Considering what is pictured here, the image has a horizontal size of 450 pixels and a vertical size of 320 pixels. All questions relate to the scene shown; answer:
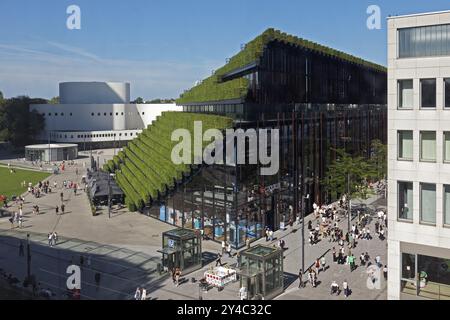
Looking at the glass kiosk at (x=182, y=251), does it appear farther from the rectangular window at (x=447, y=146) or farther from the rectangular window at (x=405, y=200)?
the rectangular window at (x=447, y=146)

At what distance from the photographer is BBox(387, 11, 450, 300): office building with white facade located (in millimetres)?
26312

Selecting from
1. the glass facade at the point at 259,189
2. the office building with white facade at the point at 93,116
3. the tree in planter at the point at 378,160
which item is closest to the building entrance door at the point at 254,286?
the glass facade at the point at 259,189

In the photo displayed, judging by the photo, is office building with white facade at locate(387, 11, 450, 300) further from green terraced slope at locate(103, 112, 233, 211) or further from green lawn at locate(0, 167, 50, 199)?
green lawn at locate(0, 167, 50, 199)

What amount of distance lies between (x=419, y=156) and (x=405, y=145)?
1110 millimetres

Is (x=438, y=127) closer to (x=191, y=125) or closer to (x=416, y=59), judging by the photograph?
(x=416, y=59)

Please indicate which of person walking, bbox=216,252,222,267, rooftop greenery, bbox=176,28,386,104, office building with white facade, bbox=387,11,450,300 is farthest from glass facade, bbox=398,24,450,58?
rooftop greenery, bbox=176,28,386,104

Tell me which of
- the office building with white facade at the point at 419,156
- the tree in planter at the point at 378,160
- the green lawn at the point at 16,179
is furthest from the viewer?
the green lawn at the point at 16,179

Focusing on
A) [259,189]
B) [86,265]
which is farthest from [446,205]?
[86,265]

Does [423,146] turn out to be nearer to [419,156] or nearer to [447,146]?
[419,156]

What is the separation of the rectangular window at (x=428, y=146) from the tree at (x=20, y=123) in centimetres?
11311

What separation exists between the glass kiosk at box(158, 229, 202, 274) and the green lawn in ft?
122

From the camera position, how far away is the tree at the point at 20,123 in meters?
122

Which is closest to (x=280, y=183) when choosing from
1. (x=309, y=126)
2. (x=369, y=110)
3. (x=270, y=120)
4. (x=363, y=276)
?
(x=270, y=120)

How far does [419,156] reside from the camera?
27.2 m
